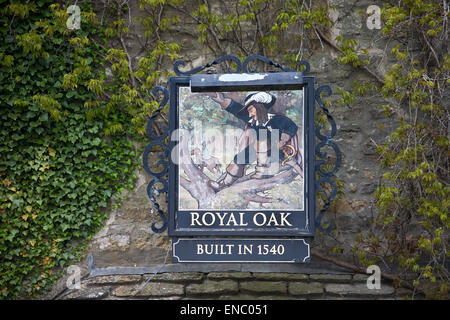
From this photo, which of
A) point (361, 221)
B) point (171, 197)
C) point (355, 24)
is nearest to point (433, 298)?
point (361, 221)

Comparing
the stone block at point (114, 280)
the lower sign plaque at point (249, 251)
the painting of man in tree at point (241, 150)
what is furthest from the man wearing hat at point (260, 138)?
the stone block at point (114, 280)

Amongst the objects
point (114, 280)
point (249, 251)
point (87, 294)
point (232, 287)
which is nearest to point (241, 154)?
point (249, 251)

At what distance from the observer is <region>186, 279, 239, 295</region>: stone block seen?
3727 millimetres

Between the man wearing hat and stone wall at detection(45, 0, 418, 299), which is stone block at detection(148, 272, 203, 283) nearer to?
stone wall at detection(45, 0, 418, 299)

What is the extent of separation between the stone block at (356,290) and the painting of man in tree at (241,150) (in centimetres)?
103

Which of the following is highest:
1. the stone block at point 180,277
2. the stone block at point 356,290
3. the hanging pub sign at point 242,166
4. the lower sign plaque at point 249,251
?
the hanging pub sign at point 242,166

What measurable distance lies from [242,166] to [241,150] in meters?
0.11

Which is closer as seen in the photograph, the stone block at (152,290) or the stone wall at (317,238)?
the stone block at (152,290)

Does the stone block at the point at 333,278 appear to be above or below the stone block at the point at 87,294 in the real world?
above

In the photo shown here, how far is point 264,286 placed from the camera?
378 centimetres

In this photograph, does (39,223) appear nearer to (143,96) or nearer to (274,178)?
(143,96)

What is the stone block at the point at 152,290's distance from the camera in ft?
12.3

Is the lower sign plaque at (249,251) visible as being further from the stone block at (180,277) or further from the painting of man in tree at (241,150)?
the stone block at (180,277)

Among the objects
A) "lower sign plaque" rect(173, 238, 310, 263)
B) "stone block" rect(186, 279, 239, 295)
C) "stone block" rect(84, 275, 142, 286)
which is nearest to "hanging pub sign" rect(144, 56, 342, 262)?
"lower sign plaque" rect(173, 238, 310, 263)
